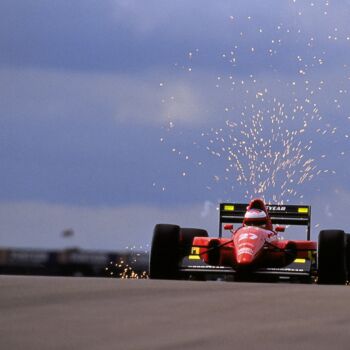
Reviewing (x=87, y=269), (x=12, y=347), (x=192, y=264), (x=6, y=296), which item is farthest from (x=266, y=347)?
(x=87, y=269)

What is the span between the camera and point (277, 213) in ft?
62.0

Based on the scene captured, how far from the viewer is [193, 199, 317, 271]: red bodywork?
17.3m

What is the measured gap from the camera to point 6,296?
24.5 ft

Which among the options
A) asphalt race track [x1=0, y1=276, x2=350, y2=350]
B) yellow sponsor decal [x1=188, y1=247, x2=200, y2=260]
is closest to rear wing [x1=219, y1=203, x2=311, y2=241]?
yellow sponsor decal [x1=188, y1=247, x2=200, y2=260]

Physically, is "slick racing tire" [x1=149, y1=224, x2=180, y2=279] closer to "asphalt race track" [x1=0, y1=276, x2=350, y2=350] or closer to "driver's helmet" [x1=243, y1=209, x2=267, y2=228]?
"driver's helmet" [x1=243, y1=209, x2=267, y2=228]

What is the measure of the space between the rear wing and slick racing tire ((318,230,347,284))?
286cm

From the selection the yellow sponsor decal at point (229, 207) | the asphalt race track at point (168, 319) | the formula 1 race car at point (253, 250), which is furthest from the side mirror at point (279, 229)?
the asphalt race track at point (168, 319)

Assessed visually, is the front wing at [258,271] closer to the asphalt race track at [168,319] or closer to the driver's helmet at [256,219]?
the driver's helmet at [256,219]

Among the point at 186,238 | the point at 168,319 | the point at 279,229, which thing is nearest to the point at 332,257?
the point at 279,229

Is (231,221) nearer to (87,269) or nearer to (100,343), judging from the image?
(100,343)

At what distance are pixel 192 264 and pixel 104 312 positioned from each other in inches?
443

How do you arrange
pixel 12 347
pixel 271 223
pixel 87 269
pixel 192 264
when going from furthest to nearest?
pixel 87 269
pixel 271 223
pixel 192 264
pixel 12 347

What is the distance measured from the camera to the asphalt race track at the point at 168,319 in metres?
4.78

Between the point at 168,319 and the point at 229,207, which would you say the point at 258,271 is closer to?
the point at 229,207
